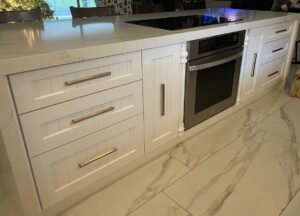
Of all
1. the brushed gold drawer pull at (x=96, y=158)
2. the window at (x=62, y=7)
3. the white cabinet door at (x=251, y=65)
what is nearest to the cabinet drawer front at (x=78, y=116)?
the brushed gold drawer pull at (x=96, y=158)

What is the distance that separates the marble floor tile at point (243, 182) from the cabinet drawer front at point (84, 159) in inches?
13.2

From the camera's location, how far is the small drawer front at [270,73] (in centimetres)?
224

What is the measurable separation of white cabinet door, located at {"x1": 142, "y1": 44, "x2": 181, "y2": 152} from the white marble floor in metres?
0.21

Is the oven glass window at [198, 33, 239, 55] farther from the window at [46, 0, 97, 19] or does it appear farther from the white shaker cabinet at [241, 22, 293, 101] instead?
the window at [46, 0, 97, 19]

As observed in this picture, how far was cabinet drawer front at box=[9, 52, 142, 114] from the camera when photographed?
90 cm

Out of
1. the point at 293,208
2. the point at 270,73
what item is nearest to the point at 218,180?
the point at 293,208

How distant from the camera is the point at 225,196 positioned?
1.32 meters

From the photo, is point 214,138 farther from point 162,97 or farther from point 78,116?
point 78,116

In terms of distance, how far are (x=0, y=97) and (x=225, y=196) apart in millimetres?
1144

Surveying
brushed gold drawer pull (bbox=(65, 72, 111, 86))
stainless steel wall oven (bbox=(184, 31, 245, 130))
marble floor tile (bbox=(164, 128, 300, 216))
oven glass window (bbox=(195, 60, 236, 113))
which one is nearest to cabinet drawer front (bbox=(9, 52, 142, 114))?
brushed gold drawer pull (bbox=(65, 72, 111, 86))

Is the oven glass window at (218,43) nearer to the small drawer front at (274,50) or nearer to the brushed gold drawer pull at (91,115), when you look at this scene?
the small drawer front at (274,50)

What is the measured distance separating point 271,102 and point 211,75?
106 centimetres

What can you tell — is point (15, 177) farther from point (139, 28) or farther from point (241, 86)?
point (241, 86)

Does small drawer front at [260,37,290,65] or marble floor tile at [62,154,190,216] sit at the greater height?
small drawer front at [260,37,290,65]
